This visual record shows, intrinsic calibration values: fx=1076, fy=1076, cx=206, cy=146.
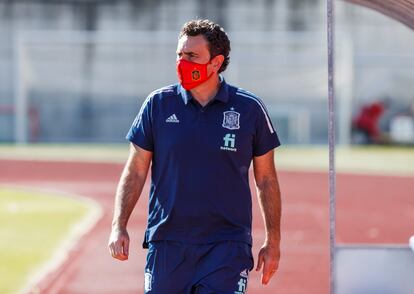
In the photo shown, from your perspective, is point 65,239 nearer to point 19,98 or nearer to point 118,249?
point 118,249

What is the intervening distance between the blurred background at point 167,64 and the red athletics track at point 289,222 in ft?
29.2

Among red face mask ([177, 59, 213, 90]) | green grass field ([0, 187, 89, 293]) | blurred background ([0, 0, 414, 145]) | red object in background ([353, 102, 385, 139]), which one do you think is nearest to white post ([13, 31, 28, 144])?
blurred background ([0, 0, 414, 145])

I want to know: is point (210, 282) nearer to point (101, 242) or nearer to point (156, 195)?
point (156, 195)

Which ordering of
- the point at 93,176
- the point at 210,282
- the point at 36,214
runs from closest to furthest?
the point at 210,282
the point at 36,214
the point at 93,176

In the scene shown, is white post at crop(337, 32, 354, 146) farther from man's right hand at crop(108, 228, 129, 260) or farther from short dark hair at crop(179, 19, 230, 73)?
man's right hand at crop(108, 228, 129, 260)

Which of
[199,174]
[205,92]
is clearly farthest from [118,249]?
[205,92]

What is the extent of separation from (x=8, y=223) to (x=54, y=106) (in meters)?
21.2

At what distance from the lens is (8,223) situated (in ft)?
50.1

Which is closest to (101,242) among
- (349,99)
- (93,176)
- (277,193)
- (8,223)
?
(8,223)

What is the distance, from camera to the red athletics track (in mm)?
10430

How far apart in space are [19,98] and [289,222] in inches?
819

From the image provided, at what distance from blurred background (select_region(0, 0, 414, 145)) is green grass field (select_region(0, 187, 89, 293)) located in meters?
15.3

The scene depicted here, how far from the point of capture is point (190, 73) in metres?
5.52

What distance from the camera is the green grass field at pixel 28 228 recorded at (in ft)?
36.2
